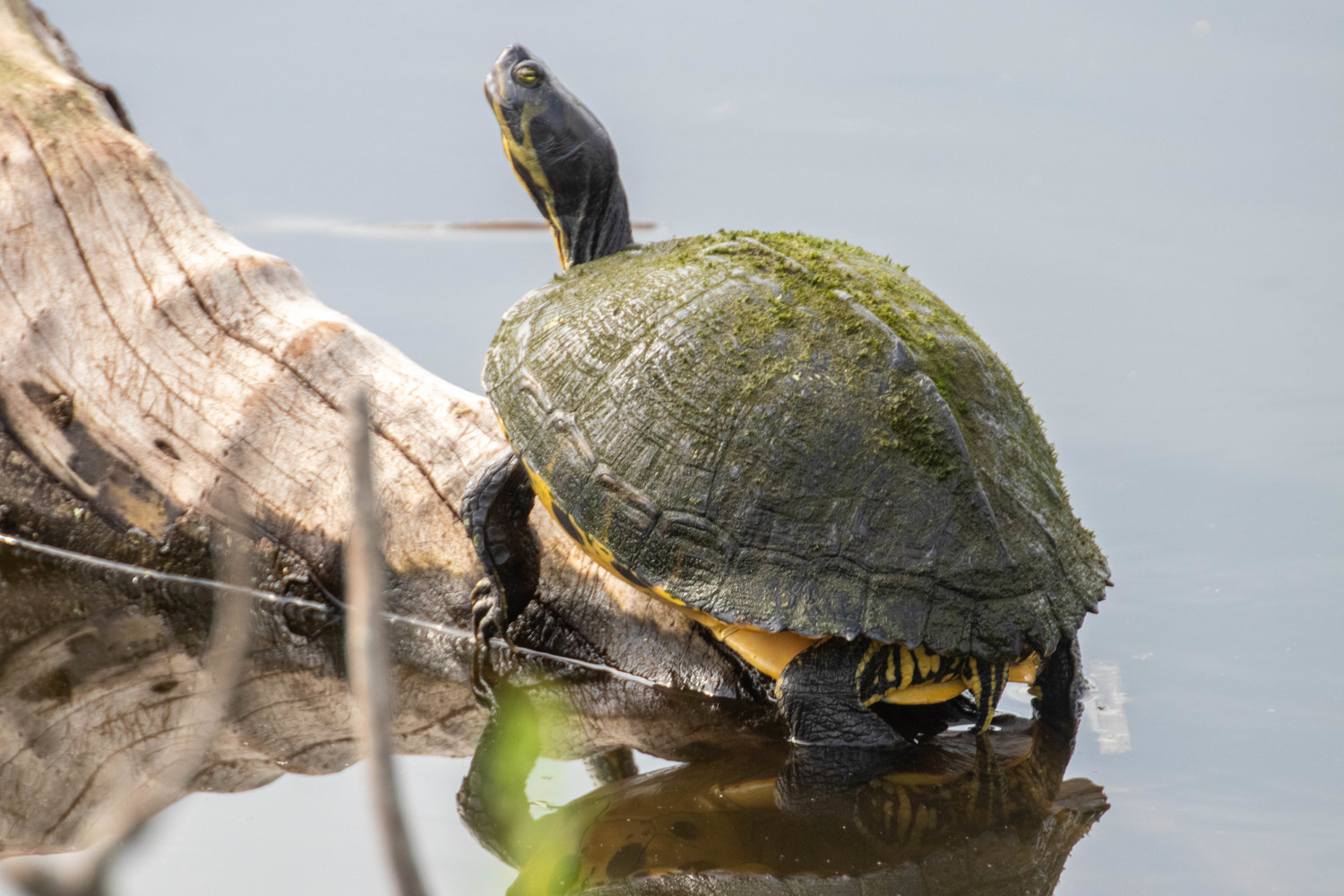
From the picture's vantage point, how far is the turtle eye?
11.3 ft

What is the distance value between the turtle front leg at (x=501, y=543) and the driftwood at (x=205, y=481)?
0.10 metres

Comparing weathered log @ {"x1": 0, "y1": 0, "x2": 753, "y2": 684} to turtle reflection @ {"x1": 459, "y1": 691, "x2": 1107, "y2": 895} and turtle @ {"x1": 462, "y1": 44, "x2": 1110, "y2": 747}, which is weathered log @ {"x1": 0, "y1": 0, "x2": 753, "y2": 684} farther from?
turtle reflection @ {"x1": 459, "y1": 691, "x2": 1107, "y2": 895}

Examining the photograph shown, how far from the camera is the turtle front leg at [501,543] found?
3.13 metres

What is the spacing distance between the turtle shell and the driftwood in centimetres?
59

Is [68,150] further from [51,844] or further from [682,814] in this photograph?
[682,814]

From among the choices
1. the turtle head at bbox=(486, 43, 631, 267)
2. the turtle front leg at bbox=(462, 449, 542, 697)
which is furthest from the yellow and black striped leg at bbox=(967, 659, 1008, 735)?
the turtle head at bbox=(486, 43, 631, 267)

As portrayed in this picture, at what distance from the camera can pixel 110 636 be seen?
3.41 metres

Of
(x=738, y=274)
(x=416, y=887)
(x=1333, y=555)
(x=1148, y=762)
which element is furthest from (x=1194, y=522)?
(x=416, y=887)

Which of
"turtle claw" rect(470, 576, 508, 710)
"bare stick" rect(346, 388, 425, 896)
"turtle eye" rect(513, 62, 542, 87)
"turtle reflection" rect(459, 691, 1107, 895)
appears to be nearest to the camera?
"bare stick" rect(346, 388, 425, 896)

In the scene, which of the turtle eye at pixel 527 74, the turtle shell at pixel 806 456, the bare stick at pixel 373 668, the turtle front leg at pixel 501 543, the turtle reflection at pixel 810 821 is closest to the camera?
the bare stick at pixel 373 668

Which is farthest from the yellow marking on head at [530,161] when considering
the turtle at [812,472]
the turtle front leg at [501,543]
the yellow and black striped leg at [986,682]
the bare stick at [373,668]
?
the bare stick at [373,668]

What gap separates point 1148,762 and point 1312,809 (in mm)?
374

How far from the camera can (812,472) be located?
256cm

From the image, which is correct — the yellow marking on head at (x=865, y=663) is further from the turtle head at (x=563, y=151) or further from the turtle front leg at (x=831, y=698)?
the turtle head at (x=563, y=151)
